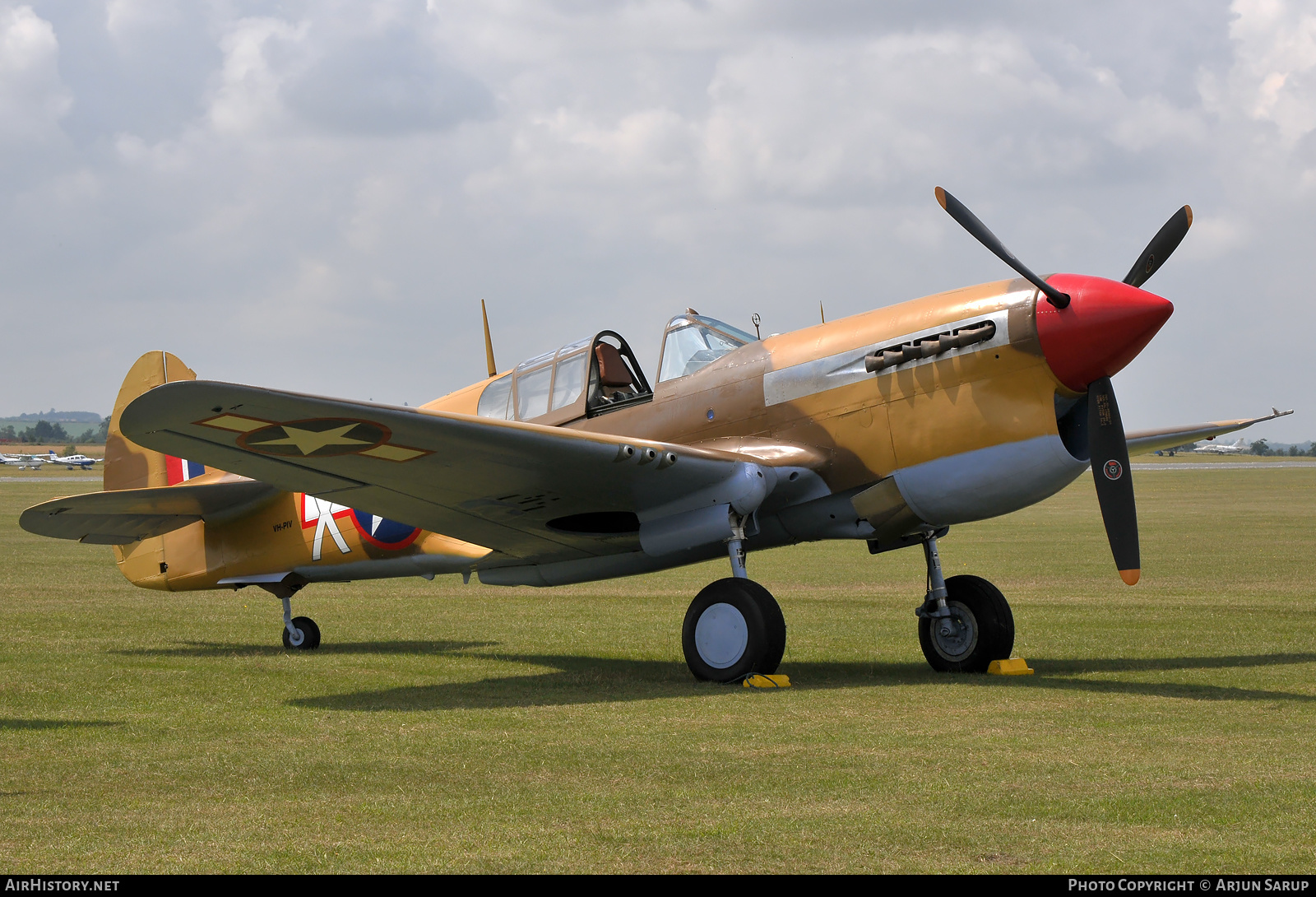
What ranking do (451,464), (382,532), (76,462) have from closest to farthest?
(451,464) → (382,532) → (76,462)

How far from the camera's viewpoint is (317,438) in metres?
8.12

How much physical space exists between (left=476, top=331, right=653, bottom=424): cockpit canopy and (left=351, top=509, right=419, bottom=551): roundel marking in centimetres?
131

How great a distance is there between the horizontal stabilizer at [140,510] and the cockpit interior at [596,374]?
281 centimetres

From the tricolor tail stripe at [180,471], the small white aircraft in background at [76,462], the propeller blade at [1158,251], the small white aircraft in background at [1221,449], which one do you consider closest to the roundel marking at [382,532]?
the tricolor tail stripe at [180,471]

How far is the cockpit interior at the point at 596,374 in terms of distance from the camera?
10.4 m

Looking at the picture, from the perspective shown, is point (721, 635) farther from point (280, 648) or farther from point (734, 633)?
point (280, 648)

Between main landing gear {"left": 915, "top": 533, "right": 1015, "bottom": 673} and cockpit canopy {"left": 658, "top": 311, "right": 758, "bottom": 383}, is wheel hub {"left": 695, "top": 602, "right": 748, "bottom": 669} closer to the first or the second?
main landing gear {"left": 915, "top": 533, "right": 1015, "bottom": 673}

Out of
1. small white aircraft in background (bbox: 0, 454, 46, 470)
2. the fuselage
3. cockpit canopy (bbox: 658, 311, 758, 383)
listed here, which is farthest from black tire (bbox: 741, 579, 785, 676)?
small white aircraft in background (bbox: 0, 454, 46, 470)

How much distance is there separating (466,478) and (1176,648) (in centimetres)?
634

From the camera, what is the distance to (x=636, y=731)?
704 centimetres

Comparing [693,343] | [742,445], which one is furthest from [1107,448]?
[693,343]

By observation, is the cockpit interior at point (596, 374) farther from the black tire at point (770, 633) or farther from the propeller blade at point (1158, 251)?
the propeller blade at point (1158, 251)

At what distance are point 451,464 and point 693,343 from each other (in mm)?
2604

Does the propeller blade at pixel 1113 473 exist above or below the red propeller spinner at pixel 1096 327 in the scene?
below
